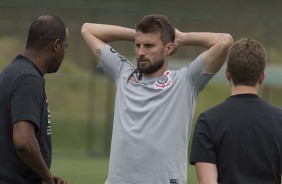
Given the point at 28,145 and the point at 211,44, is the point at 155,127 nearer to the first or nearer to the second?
the point at 211,44

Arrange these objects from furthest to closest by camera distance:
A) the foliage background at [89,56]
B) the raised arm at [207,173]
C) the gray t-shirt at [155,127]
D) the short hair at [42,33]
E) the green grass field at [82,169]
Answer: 1. the foliage background at [89,56]
2. the green grass field at [82,169]
3. the gray t-shirt at [155,127]
4. the short hair at [42,33]
5. the raised arm at [207,173]

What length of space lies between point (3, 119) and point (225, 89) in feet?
52.4

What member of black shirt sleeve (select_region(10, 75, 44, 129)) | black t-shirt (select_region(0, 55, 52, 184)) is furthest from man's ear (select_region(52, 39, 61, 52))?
black shirt sleeve (select_region(10, 75, 44, 129))

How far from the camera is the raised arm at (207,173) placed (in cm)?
464

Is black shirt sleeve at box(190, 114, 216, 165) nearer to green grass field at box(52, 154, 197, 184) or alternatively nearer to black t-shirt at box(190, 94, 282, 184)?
black t-shirt at box(190, 94, 282, 184)

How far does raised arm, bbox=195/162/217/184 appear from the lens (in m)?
4.64

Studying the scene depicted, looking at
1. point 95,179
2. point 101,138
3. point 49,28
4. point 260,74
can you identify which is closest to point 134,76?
point 49,28

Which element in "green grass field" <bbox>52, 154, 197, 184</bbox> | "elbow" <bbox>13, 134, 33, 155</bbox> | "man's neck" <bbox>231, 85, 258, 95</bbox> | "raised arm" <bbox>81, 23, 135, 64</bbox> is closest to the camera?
"man's neck" <bbox>231, 85, 258, 95</bbox>

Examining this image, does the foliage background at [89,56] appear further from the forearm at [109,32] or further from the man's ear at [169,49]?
the man's ear at [169,49]

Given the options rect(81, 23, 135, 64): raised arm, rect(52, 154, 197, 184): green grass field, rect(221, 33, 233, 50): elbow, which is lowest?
rect(52, 154, 197, 184): green grass field

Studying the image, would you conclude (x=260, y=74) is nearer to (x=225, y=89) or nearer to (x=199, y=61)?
(x=199, y=61)

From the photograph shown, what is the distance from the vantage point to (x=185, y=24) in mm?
20391

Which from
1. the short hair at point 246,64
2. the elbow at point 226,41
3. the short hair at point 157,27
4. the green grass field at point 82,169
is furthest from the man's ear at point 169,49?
the green grass field at point 82,169

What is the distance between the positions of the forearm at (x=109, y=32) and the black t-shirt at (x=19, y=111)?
1.15 metres
